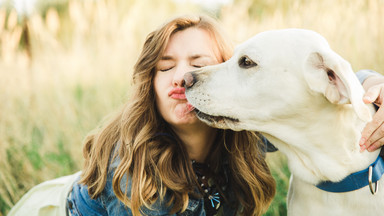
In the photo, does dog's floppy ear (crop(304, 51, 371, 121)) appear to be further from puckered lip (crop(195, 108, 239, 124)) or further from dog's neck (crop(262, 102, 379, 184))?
puckered lip (crop(195, 108, 239, 124))

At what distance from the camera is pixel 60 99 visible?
4.03 meters

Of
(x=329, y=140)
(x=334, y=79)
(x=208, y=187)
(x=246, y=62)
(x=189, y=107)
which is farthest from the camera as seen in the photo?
(x=208, y=187)

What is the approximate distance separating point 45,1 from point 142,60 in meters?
6.88

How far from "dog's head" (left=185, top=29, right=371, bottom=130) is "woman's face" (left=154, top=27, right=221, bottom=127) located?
13cm

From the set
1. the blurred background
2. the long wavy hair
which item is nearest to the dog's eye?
the long wavy hair

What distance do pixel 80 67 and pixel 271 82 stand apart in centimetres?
358

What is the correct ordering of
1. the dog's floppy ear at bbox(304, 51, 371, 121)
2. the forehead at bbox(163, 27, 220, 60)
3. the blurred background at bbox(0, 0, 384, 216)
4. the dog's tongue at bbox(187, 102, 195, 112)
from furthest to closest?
the blurred background at bbox(0, 0, 384, 216) < the forehead at bbox(163, 27, 220, 60) < the dog's tongue at bbox(187, 102, 195, 112) < the dog's floppy ear at bbox(304, 51, 371, 121)

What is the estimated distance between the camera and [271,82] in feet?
5.55

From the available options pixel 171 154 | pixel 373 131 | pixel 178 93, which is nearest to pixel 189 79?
pixel 178 93

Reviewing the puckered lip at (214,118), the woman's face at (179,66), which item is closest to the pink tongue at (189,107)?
the woman's face at (179,66)

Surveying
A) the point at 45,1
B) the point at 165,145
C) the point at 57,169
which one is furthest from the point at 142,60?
the point at 45,1

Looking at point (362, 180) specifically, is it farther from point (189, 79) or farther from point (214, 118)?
point (189, 79)

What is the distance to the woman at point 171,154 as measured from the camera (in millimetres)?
2051

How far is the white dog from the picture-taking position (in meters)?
1.61
